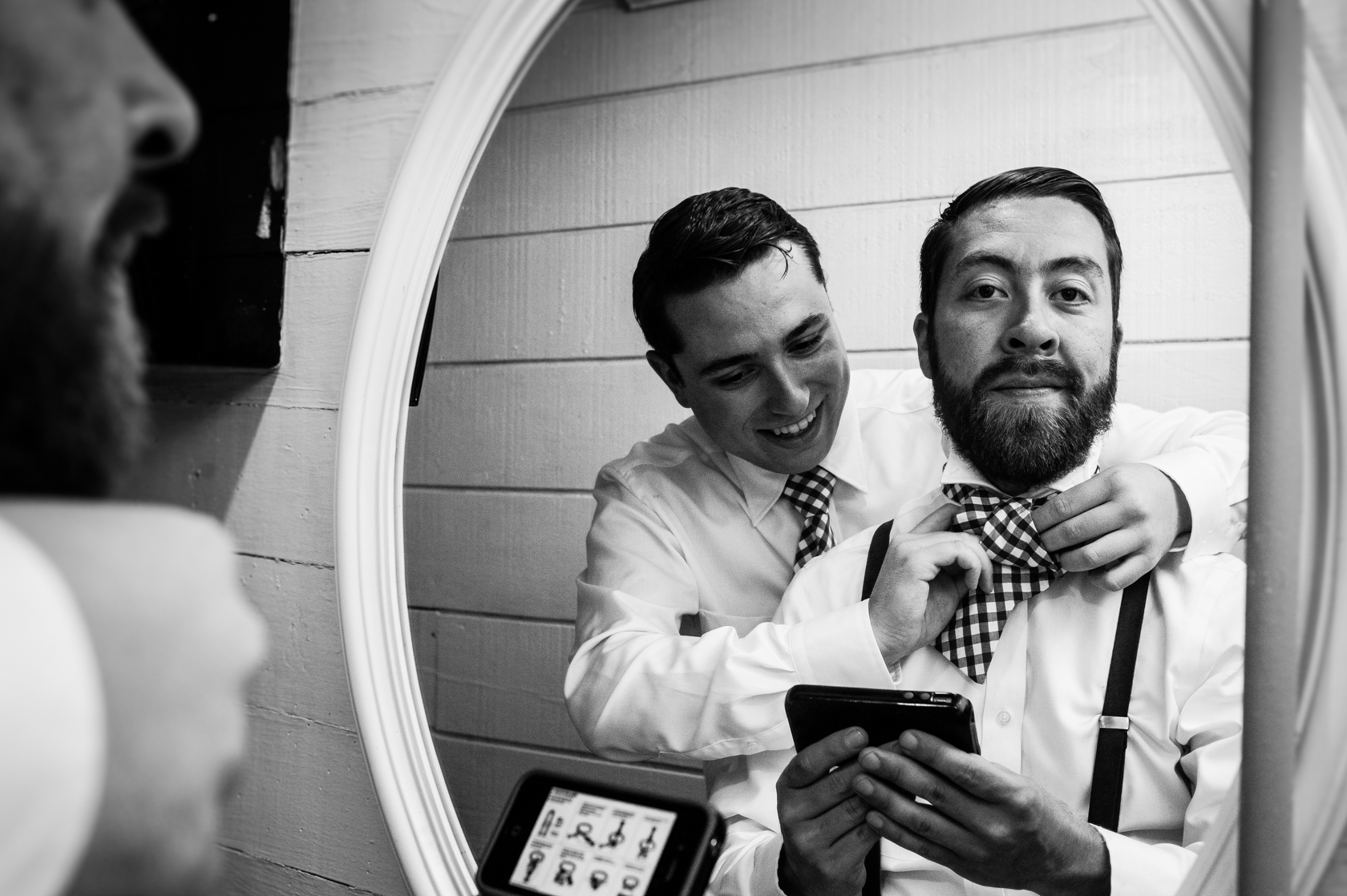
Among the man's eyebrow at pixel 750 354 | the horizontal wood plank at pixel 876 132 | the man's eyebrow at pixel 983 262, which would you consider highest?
the horizontal wood plank at pixel 876 132

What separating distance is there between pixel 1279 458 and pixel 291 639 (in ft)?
2.72

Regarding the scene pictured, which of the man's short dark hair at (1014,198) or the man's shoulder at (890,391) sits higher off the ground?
the man's short dark hair at (1014,198)

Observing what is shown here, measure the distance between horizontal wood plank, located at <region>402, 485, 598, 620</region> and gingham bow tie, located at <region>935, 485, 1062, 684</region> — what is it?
0.29 metres

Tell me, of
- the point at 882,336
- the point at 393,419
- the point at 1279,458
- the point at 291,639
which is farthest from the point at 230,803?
the point at 1279,458

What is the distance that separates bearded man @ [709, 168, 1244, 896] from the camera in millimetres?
591

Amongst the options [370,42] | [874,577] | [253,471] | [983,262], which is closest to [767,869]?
[874,577]

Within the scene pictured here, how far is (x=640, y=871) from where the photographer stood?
0.60 m

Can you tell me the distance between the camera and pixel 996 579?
63cm

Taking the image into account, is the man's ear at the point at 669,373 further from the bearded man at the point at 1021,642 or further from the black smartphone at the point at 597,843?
the black smartphone at the point at 597,843

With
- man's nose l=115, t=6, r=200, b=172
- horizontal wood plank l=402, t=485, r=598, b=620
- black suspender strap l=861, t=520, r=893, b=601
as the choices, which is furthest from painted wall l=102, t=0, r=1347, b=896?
man's nose l=115, t=6, r=200, b=172

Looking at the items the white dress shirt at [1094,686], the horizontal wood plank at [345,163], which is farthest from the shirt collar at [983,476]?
the horizontal wood plank at [345,163]

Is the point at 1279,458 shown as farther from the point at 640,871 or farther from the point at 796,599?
the point at 640,871

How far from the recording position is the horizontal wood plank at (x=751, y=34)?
644mm

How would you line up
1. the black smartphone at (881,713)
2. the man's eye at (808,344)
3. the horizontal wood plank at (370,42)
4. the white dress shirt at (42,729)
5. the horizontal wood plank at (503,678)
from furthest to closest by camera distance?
the horizontal wood plank at (370,42) → the horizontal wood plank at (503,678) → the man's eye at (808,344) → the black smartphone at (881,713) → the white dress shirt at (42,729)
